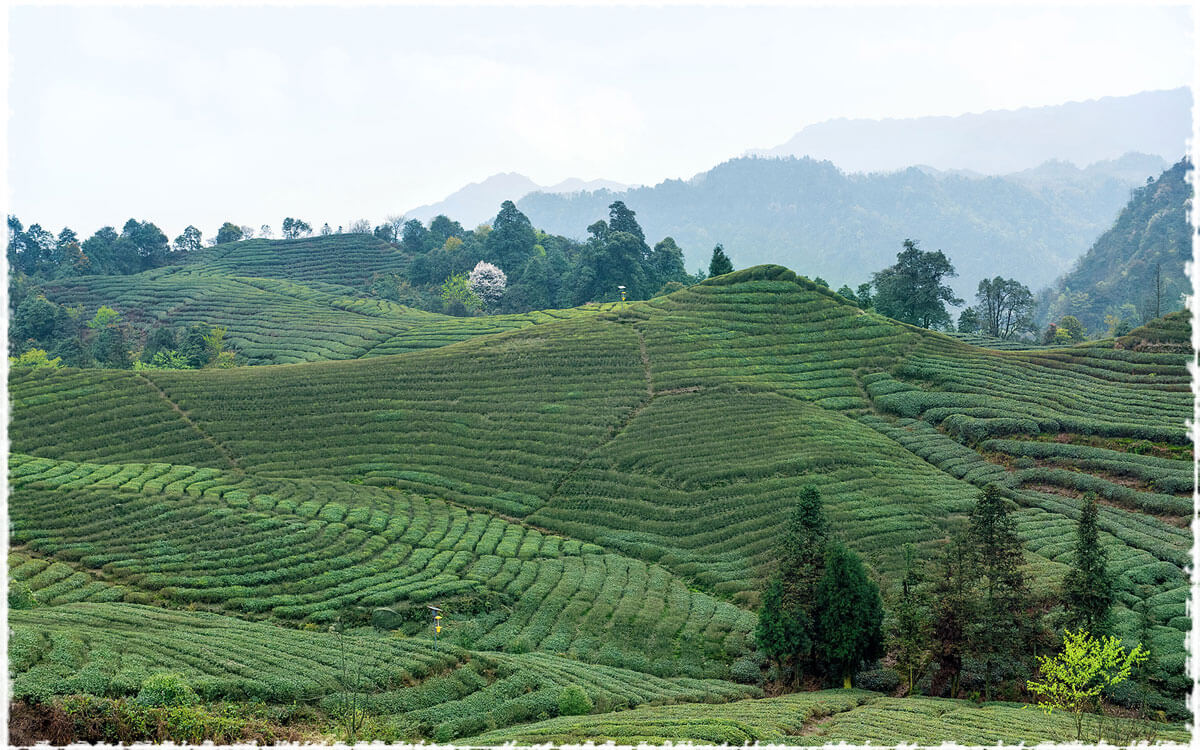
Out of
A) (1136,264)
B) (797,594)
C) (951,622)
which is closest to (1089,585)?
(951,622)

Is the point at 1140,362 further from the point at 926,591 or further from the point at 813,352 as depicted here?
the point at 926,591

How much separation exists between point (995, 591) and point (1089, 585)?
8.52 ft

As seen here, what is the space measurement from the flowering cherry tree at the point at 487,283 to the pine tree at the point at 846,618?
79.9m

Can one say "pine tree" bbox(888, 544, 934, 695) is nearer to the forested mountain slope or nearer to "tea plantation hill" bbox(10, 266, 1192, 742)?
"tea plantation hill" bbox(10, 266, 1192, 742)

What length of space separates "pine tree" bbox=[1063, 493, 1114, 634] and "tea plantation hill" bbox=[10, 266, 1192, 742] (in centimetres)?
201

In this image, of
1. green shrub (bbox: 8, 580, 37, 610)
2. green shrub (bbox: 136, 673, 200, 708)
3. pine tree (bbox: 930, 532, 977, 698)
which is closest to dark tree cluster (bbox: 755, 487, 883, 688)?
pine tree (bbox: 930, 532, 977, 698)

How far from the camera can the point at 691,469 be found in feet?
146

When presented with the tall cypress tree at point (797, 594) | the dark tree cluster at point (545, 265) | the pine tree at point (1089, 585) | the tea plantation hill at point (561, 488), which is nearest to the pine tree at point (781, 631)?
the tall cypress tree at point (797, 594)

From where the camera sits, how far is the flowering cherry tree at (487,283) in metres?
106

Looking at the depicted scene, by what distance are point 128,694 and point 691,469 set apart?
1172 inches

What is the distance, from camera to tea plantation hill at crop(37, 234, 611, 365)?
79438mm

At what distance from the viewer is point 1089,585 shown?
1044 inches

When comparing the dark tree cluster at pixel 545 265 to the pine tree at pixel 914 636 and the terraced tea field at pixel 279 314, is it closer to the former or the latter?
the terraced tea field at pixel 279 314

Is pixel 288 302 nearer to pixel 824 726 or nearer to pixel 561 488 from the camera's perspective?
pixel 561 488
